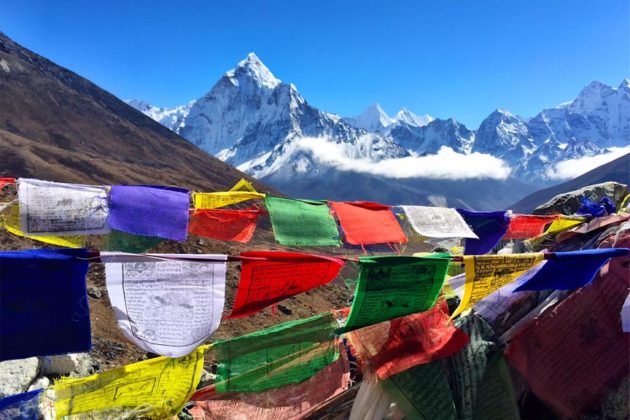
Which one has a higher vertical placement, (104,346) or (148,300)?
(148,300)

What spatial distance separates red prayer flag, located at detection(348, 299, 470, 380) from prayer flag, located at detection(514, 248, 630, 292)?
0.70 metres

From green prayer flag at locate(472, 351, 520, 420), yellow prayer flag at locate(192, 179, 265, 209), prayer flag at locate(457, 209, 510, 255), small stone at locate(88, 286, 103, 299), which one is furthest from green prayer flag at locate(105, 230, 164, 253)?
small stone at locate(88, 286, 103, 299)

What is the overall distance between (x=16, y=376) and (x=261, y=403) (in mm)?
4004

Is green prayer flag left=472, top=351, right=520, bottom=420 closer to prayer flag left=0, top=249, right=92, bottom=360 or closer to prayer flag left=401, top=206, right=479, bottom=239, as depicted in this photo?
prayer flag left=401, top=206, right=479, bottom=239

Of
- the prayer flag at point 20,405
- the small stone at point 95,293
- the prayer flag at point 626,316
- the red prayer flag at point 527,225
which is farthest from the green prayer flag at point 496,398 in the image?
the small stone at point 95,293

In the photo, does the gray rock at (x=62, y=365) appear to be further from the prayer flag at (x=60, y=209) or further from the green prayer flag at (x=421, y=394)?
the green prayer flag at (x=421, y=394)

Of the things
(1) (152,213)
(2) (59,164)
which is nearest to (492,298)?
(1) (152,213)

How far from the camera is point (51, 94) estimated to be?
8531cm

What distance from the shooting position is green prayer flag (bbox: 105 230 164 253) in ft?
16.4

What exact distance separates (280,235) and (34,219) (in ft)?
7.76

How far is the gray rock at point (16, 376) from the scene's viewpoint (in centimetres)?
582

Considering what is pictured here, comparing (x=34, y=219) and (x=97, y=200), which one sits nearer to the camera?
(x=34, y=219)

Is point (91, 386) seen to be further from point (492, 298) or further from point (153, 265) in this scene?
point (492, 298)

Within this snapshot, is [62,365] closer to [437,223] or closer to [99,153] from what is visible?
[437,223]
